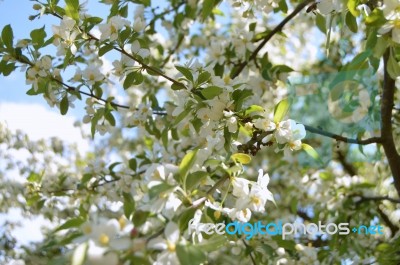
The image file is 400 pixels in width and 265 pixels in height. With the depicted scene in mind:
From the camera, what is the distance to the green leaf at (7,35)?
55.8 inches

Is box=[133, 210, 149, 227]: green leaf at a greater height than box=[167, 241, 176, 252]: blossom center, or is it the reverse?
box=[133, 210, 149, 227]: green leaf

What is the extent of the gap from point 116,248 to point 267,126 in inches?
22.7

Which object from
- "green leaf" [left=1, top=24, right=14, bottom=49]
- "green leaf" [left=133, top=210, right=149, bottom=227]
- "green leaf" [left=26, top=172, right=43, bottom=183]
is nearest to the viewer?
"green leaf" [left=133, top=210, right=149, bottom=227]

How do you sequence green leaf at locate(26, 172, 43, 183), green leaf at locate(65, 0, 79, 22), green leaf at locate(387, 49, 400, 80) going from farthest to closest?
green leaf at locate(26, 172, 43, 183), green leaf at locate(65, 0, 79, 22), green leaf at locate(387, 49, 400, 80)

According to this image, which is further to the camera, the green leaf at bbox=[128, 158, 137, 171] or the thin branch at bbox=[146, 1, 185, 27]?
the thin branch at bbox=[146, 1, 185, 27]

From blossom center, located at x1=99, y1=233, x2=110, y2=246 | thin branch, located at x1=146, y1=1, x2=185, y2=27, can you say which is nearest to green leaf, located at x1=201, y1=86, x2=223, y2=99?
blossom center, located at x1=99, y1=233, x2=110, y2=246

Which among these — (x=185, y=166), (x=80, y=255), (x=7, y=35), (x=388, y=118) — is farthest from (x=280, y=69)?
(x=80, y=255)

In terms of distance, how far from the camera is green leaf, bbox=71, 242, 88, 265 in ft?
2.32

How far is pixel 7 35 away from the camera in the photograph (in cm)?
142

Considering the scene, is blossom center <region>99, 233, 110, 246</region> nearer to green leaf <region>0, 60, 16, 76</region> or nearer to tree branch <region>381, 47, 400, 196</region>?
green leaf <region>0, 60, 16, 76</region>

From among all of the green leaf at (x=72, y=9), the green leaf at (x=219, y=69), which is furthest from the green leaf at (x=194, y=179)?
the green leaf at (x=219, y=69)

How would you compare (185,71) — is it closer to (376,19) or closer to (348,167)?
(376,19)

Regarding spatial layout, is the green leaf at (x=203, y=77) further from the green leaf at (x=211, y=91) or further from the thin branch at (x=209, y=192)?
the thin branch at (x=209, y=192)

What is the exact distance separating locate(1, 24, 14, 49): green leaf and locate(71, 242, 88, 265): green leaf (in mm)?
897
